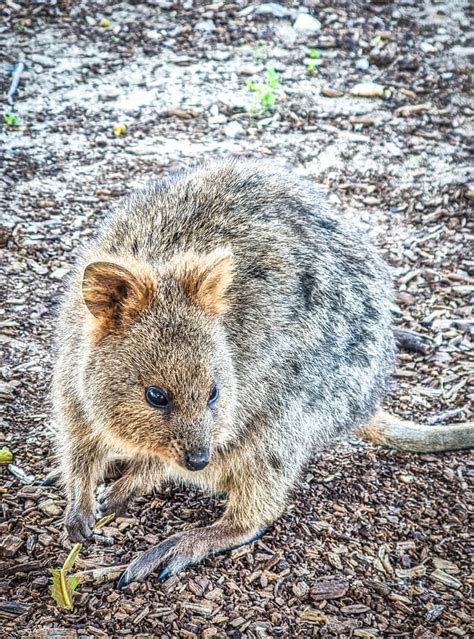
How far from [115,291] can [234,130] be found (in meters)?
4.05

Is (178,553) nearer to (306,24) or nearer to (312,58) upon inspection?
(312,58)

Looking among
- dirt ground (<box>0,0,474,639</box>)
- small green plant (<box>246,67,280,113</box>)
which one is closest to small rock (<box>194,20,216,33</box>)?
dirt ground (<box>0,0,474,639</box>)

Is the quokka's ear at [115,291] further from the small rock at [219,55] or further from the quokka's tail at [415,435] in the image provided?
the small rock at [219,55]

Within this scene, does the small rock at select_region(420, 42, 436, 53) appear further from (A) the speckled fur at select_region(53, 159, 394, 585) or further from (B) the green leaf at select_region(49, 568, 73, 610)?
(B) the green leaf at select_region(49, 568, 73, 610)

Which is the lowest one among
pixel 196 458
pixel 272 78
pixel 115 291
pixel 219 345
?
pixel 272 78

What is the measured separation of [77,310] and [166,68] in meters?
4.55

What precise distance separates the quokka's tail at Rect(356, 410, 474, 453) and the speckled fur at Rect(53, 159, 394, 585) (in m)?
0.17

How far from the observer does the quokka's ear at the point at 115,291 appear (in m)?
3.65

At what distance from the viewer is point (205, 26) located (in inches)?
341

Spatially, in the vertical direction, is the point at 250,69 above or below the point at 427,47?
below

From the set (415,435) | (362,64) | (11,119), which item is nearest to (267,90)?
(362,64)

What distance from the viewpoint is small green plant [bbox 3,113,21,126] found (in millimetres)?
7246

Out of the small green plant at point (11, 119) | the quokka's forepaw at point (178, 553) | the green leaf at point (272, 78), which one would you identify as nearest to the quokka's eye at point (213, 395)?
the quokka's forepaw at point (178, 553)

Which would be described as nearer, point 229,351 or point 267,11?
point 229,351
